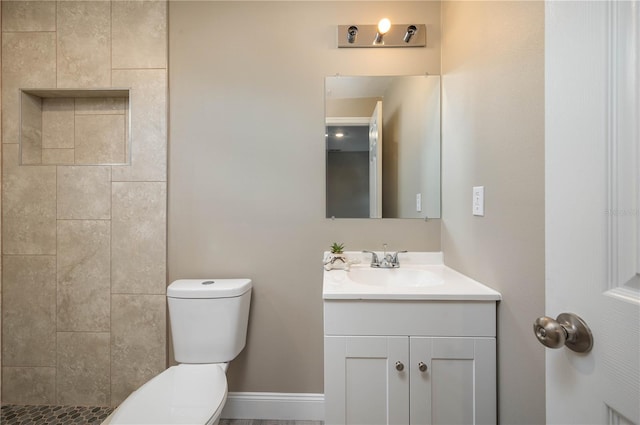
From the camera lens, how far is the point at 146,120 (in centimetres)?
155

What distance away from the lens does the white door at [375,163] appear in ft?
5.13

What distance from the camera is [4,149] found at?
1.56 m

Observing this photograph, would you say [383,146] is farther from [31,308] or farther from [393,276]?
[31,308]

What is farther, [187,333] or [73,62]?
[73,62]

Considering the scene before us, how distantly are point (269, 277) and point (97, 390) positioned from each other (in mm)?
1165

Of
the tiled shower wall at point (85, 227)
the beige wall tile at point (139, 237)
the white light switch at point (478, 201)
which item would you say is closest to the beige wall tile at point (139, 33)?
the tiled shower wall at point (85, 227)

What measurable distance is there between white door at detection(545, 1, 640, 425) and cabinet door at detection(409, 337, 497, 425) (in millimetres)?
531

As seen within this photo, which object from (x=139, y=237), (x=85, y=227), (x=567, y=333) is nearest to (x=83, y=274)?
(x=85, y=227)

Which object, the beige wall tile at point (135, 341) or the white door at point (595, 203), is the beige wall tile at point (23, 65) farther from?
the white door at point (595, 203)

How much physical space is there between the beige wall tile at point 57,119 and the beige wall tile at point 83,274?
21.5 inches

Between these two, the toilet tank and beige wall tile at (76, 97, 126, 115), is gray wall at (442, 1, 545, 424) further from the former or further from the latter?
beige wall tile at (76, 97, 126, 115)

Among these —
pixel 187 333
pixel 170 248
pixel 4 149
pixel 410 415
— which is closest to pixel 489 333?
A: pixel 410 415

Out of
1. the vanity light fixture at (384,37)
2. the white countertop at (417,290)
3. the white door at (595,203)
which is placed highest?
the vanity light fixture at (384,37)

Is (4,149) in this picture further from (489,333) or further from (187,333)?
(489,333)
